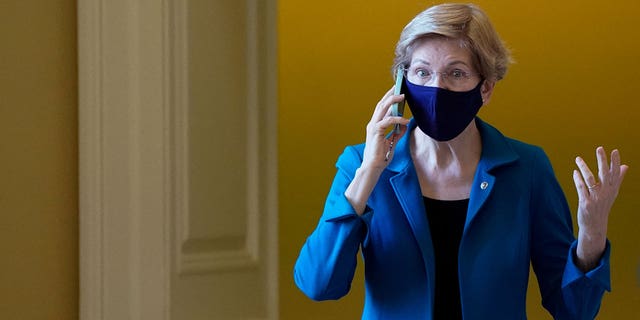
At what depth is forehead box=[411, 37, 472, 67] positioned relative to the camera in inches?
84.7

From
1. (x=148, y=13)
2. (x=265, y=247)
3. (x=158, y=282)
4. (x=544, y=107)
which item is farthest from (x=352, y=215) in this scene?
(x=544, y=107)

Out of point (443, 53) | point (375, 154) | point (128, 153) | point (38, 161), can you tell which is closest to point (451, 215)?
point (375, 154)

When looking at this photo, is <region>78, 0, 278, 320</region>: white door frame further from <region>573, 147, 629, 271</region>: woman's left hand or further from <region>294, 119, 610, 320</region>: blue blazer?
<region>573, 147, 629, 271</region>: woman's left hand

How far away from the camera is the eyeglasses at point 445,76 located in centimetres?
217

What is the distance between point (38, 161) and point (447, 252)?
3.07ft

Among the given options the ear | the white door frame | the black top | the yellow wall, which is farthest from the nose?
the yellow wall

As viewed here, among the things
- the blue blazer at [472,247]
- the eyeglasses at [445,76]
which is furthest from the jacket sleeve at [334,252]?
the eyeglasses at [445,76]

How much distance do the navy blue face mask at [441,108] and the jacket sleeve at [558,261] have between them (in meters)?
0.23

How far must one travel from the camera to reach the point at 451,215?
2.18 meters

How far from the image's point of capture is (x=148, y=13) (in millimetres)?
1979

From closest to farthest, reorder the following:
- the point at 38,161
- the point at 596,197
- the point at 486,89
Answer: the point at 38,161 → the point at 596,197 → the point at 486,89

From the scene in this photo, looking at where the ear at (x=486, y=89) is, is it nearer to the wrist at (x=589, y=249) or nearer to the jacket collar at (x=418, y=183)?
the jacket collar at (x=418, y=183)

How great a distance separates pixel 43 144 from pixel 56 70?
160 mm

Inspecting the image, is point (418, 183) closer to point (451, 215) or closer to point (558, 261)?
point (451, 215)
